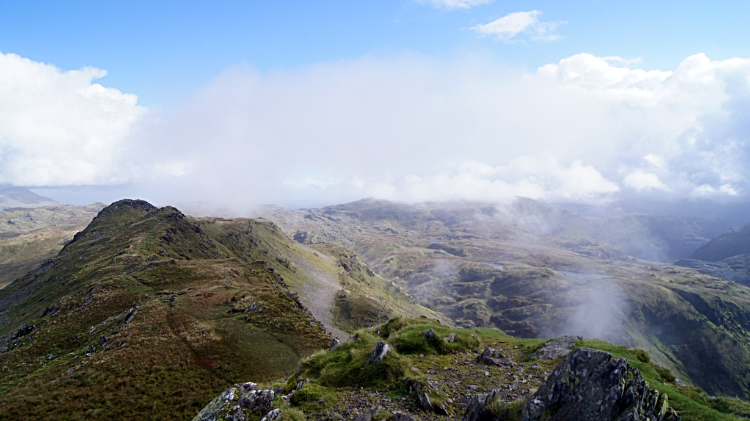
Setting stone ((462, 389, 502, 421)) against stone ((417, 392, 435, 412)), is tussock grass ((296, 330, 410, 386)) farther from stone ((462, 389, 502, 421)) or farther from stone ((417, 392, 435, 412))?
stone ((462, 389, 502, 421))

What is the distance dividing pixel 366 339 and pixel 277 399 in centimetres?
928

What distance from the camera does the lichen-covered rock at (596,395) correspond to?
9438 millimetres

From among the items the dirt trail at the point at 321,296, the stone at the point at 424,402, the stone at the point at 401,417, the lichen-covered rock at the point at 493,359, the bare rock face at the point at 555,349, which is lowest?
the dirt trail at the point at 321,296

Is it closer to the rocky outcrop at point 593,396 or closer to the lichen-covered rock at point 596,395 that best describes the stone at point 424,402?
the rocky outcrop at point 593,396

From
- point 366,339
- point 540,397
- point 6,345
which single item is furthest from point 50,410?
point 540,397

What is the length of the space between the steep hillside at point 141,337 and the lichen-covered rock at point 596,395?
91.7 ft

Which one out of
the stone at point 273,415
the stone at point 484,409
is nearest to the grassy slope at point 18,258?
the stone at point 273,415

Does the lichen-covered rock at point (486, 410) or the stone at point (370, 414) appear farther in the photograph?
the stone at point (370, 414)

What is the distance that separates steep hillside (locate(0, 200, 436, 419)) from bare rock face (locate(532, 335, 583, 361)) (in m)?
26.1

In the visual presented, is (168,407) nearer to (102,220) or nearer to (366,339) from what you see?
(366,339)

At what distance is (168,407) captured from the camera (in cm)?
2672

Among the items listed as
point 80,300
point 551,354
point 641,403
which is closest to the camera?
point 641,403

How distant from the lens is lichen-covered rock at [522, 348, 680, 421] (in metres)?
9.44

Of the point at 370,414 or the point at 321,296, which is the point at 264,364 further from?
the point at 321,296
